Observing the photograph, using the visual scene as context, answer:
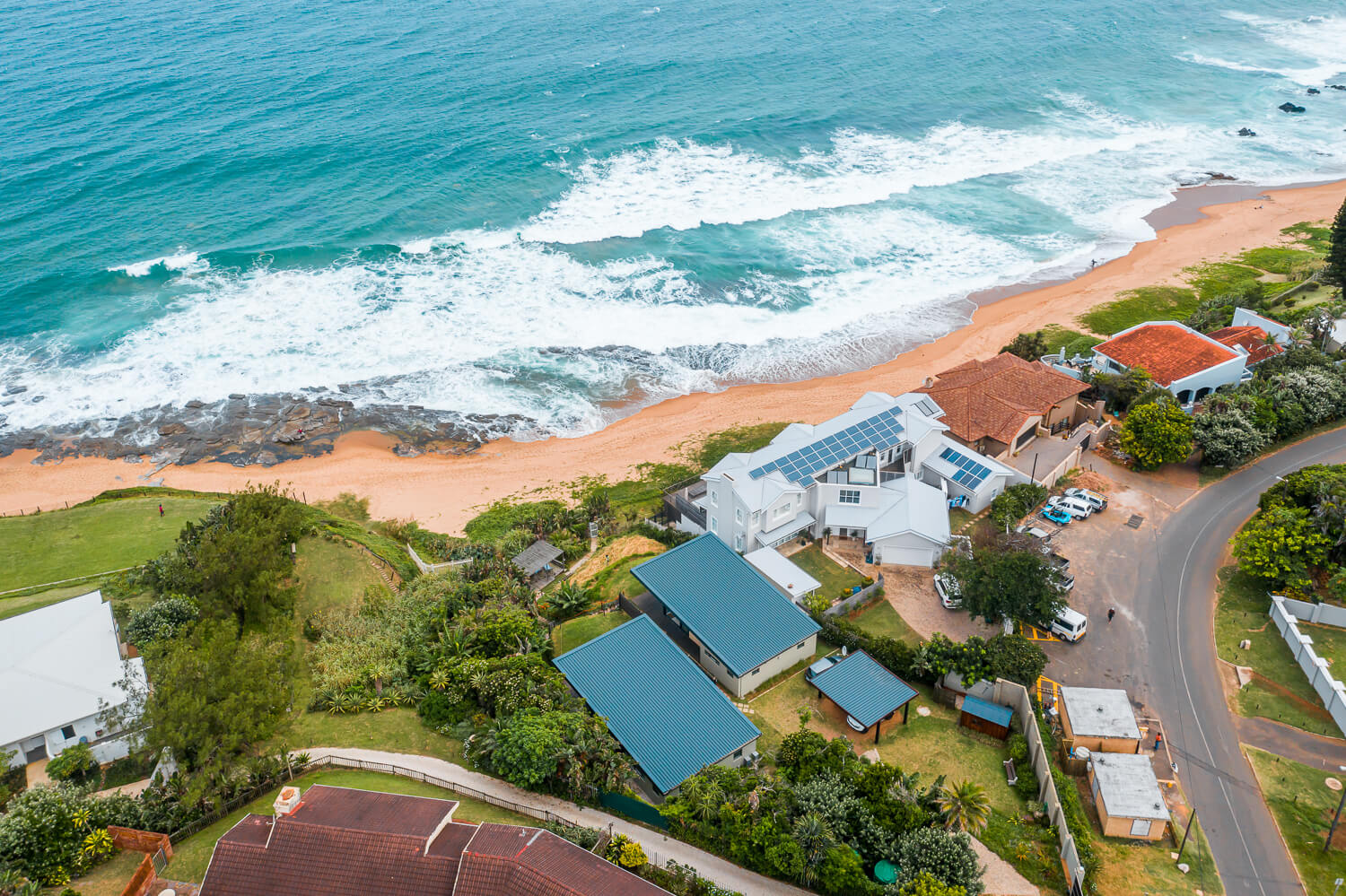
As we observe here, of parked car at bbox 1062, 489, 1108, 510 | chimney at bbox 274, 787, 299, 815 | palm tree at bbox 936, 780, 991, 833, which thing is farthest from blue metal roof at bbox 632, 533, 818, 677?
parked car at bbox 1062, 489, 1108, 510

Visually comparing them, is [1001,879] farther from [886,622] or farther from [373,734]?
[373,734]

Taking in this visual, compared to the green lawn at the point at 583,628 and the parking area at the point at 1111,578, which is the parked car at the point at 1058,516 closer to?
the parking area at the point at 1111,578

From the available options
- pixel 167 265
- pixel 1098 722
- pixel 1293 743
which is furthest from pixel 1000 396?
pixel 167 265

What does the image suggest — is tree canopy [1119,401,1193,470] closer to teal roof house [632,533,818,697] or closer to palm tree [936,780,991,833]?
teal roof house [632,533,818,697]

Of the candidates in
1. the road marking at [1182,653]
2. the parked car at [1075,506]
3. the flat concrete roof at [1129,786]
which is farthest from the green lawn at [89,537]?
the road marking at [1182,653]

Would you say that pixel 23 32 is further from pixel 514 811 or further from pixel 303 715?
pixel 514 811
